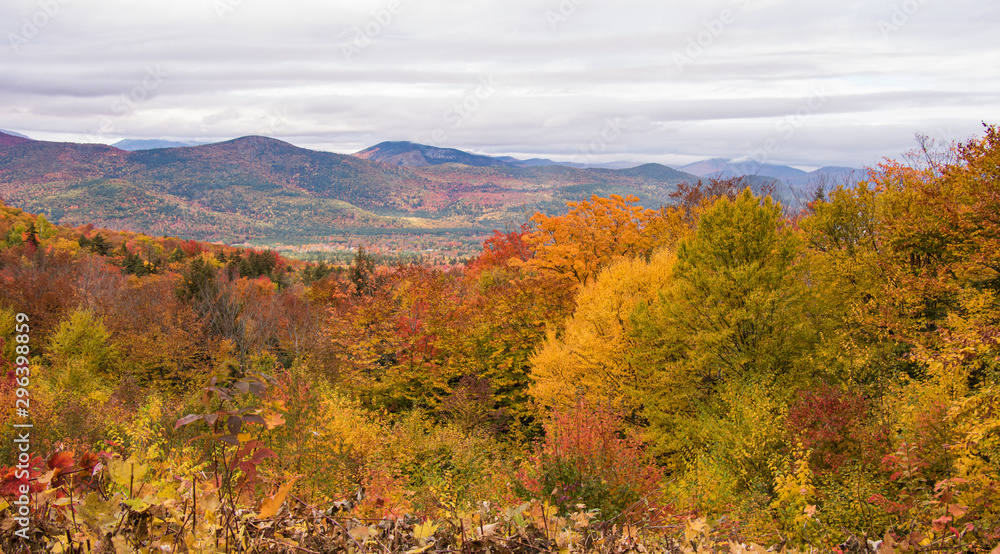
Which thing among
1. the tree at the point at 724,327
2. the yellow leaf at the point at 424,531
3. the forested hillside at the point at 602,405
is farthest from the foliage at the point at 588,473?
the yellow leaf at the point at 424,531

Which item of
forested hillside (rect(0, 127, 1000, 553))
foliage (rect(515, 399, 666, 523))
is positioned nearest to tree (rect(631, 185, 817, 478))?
forested hillside (rect(0, 127, 1000, 553))

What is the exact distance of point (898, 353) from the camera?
70.5 ft

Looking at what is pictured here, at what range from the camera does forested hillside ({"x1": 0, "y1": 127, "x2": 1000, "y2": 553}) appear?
3502 millimetres

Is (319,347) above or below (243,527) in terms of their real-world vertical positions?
below

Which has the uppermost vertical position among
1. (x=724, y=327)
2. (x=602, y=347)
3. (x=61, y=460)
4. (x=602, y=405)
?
(x=61, y=460)

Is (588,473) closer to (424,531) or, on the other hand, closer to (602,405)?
(602,405)

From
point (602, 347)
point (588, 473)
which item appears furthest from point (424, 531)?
point (602, 347)

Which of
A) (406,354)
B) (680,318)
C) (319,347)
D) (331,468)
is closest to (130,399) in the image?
(319,347)

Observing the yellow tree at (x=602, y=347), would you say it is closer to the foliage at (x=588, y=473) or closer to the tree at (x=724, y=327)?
the tree at (x=724, y=327)

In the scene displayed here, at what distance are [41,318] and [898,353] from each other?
58287mm

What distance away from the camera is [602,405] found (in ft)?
67.6

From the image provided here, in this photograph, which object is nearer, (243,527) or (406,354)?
(243,527)

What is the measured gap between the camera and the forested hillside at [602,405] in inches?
138

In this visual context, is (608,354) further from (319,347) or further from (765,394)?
(319,347)
